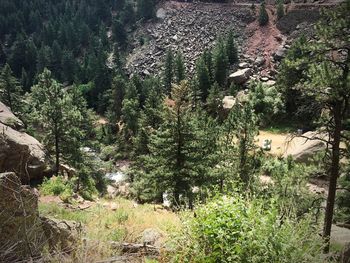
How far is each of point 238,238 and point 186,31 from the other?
211 feet

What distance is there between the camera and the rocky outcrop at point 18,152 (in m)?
14.8

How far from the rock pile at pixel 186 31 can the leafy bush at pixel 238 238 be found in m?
54.5

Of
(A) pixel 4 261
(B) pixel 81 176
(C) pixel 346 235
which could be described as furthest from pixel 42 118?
(A) pixel 4 261

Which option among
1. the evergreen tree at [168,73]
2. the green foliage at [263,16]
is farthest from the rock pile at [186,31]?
the evergreen tree at [168,73]

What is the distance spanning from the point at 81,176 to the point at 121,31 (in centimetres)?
5202

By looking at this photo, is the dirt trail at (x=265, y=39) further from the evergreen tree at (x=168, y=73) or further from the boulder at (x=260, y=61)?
the evergreen tree at (x=168, y=73)

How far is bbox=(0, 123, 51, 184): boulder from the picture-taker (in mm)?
14750

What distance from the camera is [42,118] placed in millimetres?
24000

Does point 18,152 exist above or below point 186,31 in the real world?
below

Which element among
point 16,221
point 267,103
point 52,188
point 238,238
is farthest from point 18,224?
point 267,103

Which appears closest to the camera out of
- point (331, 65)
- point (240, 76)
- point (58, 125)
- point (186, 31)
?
point (331, 65)

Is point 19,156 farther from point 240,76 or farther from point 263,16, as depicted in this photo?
point 263,16

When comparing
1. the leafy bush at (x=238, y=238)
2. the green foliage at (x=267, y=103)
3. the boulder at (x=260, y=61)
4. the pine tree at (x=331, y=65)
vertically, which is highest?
the pine tree at (x=331, y=65)

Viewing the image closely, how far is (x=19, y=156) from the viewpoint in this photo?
15633 millimetres
